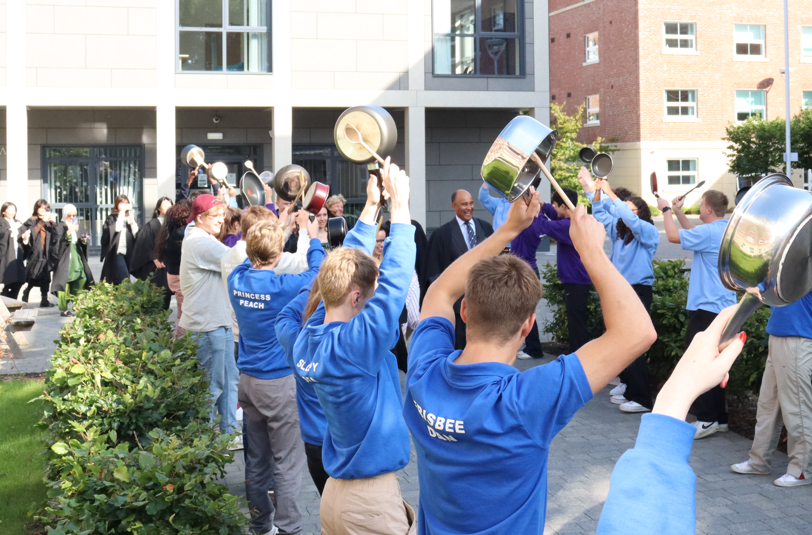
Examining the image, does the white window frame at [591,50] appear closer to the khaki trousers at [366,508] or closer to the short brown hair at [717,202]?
the short brown hair at [717,202]

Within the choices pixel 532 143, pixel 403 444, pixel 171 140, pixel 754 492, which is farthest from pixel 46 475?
pixel 171 140

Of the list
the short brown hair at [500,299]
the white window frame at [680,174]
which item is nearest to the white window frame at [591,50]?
the white window frame at [680,174]

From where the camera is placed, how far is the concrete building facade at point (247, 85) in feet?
60.8

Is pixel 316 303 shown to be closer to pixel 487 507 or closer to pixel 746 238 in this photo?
pixel 487 507

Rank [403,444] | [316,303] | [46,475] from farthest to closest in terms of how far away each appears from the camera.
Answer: [46,475] → [316,303] → [403,444]

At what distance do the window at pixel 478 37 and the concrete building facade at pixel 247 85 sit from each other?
0.11 feet

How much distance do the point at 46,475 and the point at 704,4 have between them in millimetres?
44360

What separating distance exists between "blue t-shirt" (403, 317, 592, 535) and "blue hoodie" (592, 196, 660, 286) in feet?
16.2

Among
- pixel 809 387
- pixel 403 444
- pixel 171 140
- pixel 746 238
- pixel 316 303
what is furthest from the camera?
pixel 171 140

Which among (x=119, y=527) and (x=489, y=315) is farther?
(x=119, y=527)

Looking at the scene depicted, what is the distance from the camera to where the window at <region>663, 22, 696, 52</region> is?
41.7 m

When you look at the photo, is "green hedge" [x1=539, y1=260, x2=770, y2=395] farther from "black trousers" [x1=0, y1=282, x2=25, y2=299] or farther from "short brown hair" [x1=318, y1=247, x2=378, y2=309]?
"black trousers" [x1=0, y1=282, x2=25, y2=299]

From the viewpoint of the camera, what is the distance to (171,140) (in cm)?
1902

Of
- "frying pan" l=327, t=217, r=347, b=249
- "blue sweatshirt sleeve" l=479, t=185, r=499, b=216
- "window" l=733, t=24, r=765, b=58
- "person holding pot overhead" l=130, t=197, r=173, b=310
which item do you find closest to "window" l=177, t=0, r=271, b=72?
"person holding pot overhead" l=130, t=197, r=173, b=310
